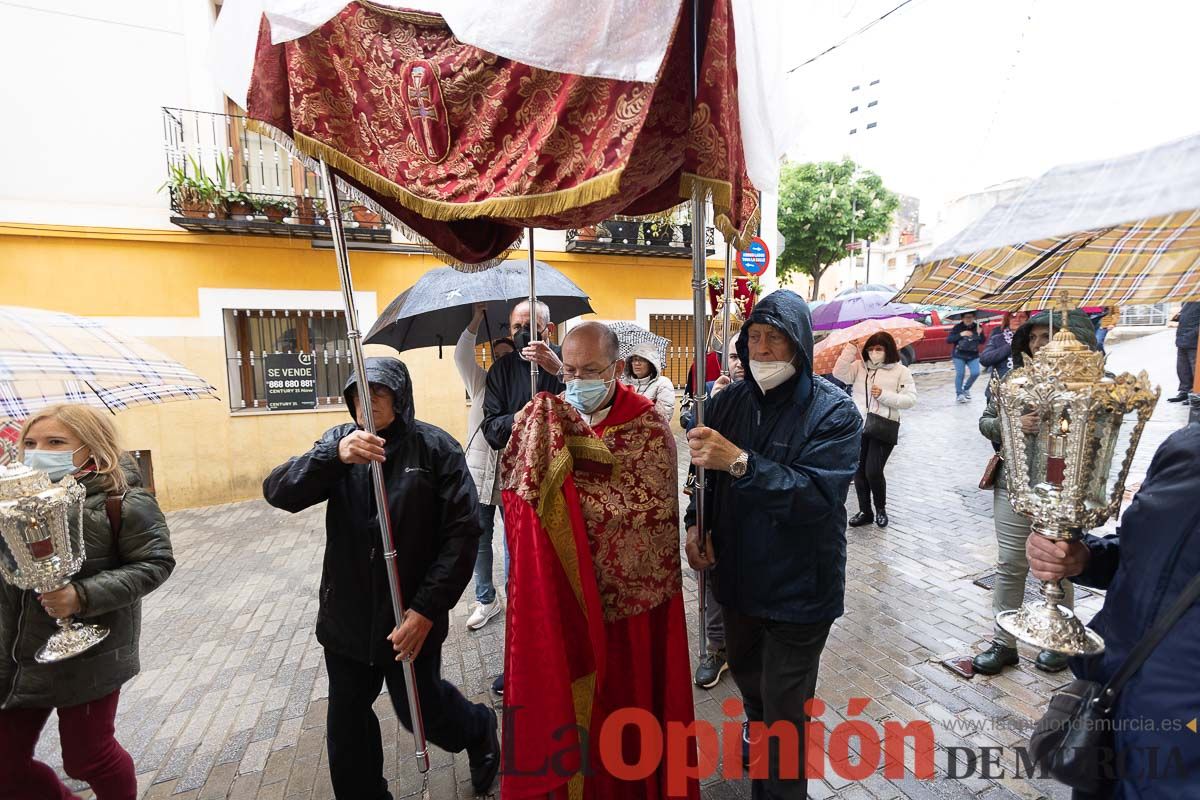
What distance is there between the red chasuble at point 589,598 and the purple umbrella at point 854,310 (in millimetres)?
5861

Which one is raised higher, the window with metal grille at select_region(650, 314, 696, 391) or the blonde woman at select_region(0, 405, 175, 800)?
the window with metal grille at select_region(650, 314, 696, 391)

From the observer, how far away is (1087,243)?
1718 mm

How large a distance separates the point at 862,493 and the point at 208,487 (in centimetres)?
860

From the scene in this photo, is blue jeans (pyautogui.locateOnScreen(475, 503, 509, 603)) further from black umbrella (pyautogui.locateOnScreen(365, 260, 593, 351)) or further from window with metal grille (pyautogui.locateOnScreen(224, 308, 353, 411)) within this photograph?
window with metal grille (pyautogui.locateOnScreen(224, 308, 353, 411))

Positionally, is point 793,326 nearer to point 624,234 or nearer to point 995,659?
point 995,659

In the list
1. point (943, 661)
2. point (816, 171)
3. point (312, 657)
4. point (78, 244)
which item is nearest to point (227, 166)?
point (78, 244)

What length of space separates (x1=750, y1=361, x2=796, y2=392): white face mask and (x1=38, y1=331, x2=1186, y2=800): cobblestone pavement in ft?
6.34

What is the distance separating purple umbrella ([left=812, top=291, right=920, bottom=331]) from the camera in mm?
7332

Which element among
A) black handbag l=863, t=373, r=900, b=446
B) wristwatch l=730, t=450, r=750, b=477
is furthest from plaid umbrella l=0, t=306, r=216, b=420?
black handbag l=863, t=373, r=900, b=446

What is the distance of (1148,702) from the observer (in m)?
1.32

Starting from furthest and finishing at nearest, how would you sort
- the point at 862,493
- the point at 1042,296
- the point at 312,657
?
the point at 862,493
the point at 312,657
the point at 1042,296

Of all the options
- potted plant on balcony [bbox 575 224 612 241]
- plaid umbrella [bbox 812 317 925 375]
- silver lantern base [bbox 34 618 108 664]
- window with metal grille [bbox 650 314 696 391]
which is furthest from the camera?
window with metal grille [bbox 650 314 696 391]

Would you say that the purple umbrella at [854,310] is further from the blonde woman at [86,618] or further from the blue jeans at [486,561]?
the blonde woman at [86,618]

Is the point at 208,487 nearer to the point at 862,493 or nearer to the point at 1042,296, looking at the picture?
the point at 862,493
